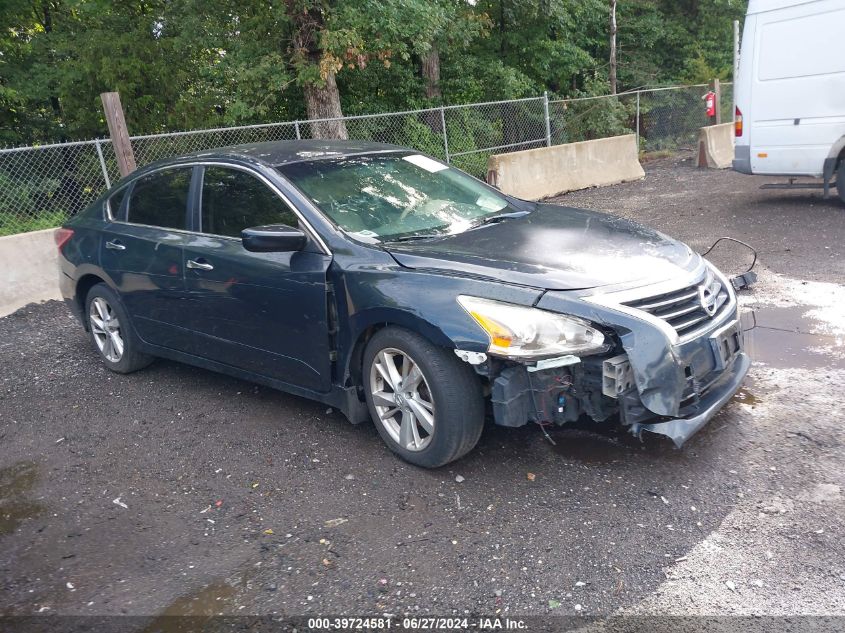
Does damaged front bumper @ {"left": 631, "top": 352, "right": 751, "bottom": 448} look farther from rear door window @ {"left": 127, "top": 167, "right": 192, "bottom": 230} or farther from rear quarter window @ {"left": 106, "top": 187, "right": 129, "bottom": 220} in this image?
rear quarter window @ {"left": 106, "top": 187, "right": 129, "bottom": 220}

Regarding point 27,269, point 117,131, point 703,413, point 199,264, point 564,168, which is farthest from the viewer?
point 564,168

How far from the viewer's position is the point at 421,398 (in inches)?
151

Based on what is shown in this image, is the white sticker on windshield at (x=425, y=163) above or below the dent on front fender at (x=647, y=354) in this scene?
above

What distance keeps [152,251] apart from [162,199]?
41 cm

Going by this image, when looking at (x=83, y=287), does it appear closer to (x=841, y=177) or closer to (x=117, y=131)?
(x=117, y=131)

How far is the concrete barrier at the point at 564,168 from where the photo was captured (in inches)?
508

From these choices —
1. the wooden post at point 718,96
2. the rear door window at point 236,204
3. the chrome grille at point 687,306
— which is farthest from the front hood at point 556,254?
the wooden post at point 718,96

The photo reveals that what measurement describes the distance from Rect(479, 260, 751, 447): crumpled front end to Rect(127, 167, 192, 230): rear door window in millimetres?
2670

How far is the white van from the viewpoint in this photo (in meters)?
9.27

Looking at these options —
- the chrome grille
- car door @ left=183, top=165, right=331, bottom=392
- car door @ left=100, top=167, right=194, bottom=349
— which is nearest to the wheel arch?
car door @ left=100, top=167, right=194, bottom=349

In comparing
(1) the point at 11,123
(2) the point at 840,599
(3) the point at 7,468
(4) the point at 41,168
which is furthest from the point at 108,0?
(2) the point at 840,599

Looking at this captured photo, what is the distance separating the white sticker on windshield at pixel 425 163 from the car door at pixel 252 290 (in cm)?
115

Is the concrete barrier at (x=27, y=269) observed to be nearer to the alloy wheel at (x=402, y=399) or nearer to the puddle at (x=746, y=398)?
the alloy wheel at (x=402, y=399)

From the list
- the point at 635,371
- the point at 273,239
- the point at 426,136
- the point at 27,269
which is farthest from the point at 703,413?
the point at 426,136
